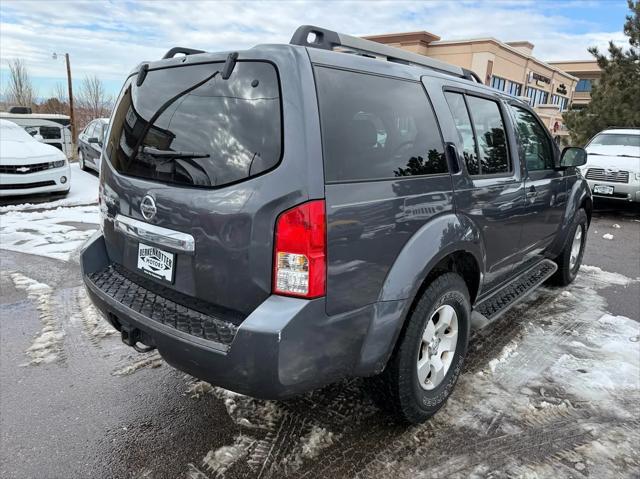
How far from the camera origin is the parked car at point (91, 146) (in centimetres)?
1166

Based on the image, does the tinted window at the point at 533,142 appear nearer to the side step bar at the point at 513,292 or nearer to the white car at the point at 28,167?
the side step bar at the point at 513,292

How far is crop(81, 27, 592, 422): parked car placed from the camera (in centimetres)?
189

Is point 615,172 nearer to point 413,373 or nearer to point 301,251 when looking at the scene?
point 413,373

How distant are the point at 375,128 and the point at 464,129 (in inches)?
36.3

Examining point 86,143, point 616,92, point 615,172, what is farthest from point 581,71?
point 86,143

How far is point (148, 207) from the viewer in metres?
2.26

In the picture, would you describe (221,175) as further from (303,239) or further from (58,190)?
(58,190)

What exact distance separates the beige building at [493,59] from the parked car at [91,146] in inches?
1069

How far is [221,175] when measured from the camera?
79.5 inches

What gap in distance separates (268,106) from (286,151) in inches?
9.2

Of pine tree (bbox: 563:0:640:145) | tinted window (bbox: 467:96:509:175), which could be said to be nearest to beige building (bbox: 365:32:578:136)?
pine tree (bbox: 563:0:640:145)

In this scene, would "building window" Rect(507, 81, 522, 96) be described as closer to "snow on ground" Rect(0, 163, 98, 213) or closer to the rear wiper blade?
"snow on ground" Rect(0, 163, 98, 213)

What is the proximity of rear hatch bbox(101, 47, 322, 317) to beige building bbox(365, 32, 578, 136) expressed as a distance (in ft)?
110

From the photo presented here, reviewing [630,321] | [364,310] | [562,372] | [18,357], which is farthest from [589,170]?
[18,357]
